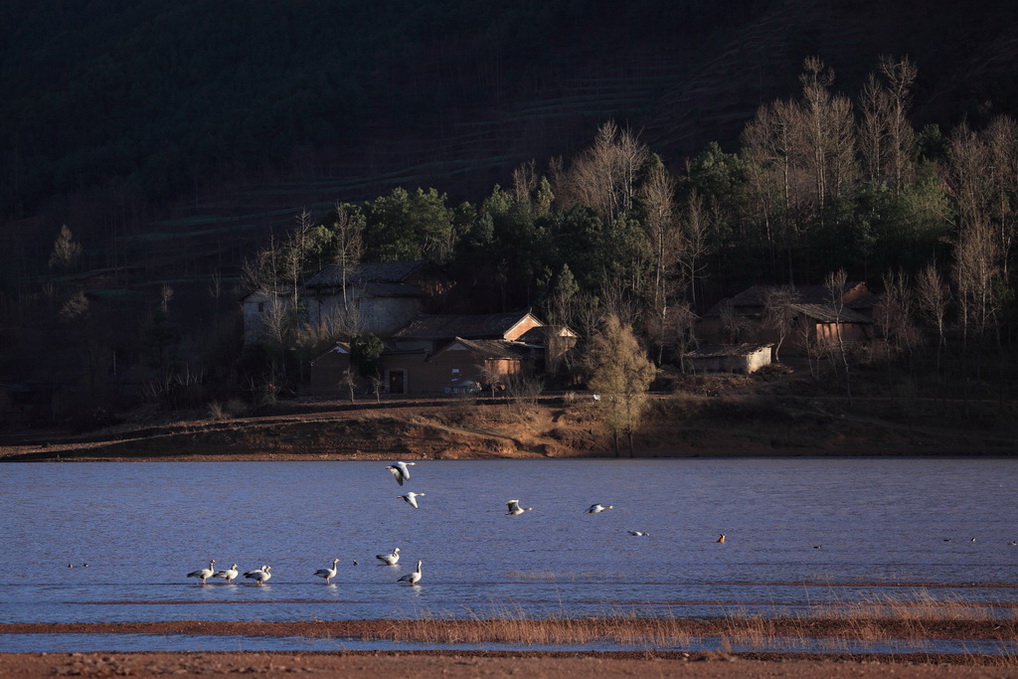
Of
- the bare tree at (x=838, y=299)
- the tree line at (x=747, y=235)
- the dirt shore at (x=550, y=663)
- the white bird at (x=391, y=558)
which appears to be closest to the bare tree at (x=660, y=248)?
the tree line at (x=747, y=235)

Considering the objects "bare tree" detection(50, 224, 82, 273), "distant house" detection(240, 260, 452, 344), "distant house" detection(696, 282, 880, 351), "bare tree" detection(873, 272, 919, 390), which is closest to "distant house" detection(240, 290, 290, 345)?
"distant house" detection(240, 260, 452, 344)

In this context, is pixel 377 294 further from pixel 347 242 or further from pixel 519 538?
pixel 519 538

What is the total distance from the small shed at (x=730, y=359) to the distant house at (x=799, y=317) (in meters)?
2.62

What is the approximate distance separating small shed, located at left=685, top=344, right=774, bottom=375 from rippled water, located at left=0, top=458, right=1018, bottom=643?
1062 cm

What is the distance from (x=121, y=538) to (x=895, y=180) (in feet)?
239

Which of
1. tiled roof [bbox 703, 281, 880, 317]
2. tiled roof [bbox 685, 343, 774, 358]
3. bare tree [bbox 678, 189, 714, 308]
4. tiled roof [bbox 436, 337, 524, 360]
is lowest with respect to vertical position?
tiled roof [bbox 685, 343, 774, 358]

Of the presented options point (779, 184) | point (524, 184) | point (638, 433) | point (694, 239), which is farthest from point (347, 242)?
point (638, 433)

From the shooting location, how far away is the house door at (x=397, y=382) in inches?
3204

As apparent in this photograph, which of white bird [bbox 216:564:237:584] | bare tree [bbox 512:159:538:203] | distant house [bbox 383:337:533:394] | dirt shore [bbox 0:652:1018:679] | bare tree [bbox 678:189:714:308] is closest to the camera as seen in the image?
dirt shore [bbox 0:652:1018:679]

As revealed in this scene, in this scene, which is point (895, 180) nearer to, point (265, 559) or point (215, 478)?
point (215, 478)

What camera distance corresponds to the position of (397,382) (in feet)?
268

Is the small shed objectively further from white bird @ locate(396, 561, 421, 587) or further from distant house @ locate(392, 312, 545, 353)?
white bird @ locate(396, 561, 421, 587)

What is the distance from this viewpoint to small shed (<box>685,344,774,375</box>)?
75.6 meters

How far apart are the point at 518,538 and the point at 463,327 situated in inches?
1873
